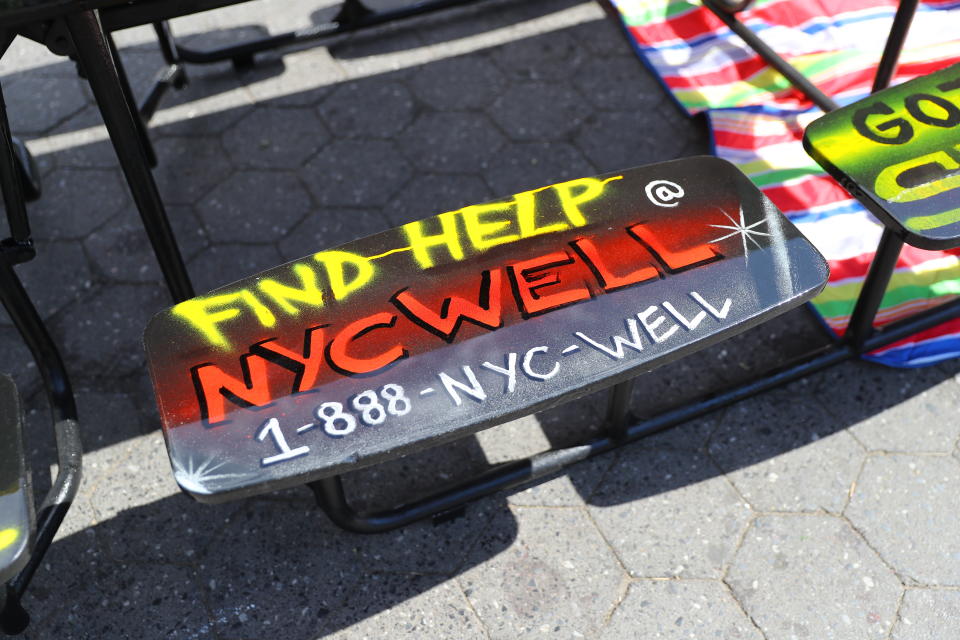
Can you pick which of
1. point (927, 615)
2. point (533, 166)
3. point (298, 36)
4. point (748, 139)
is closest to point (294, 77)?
point (298, 36)

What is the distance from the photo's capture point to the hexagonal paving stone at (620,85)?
2797 millimetres

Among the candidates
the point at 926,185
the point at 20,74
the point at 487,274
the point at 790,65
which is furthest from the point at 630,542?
the point at 20,74

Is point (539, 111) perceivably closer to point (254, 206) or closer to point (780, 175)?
point (780, 175)

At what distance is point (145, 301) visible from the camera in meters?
2.31

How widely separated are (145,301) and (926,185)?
1866 millimetres

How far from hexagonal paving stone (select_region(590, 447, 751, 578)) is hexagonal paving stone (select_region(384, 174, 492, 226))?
917 mm

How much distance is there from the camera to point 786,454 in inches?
77.7

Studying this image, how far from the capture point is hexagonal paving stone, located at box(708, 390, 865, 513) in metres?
1.91

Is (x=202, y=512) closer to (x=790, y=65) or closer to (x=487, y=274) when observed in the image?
(x=487, y=274)

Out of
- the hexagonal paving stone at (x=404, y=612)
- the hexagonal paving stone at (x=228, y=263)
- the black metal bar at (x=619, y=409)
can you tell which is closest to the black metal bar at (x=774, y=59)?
the black metal bar at (x=619, y=409)

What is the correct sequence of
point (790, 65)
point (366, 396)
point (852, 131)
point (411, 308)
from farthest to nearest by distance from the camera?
point (790, 65)
point (852, 131)
point (411, 308)
point (366, 396)

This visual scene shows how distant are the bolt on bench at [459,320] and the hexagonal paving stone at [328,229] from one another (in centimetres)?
80


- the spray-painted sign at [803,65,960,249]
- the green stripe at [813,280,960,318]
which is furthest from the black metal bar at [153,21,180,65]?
the green stripe at [813,280,960,318]

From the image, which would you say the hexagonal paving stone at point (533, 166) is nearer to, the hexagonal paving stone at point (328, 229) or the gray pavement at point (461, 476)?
the gray pavement at point (461, 476)
